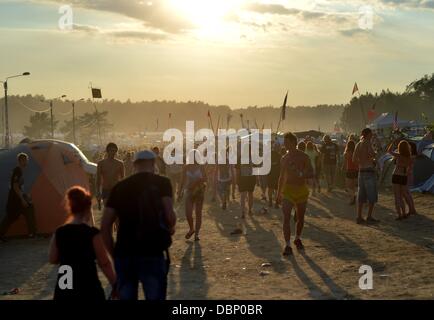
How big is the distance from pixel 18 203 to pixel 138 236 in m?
7.75

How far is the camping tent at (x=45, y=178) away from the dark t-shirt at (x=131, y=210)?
7.71m

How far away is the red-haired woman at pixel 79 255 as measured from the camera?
4.96 metres

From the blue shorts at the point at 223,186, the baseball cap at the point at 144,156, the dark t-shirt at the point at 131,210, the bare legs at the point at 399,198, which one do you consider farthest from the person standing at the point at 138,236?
the blue shorts at the point at 223,186

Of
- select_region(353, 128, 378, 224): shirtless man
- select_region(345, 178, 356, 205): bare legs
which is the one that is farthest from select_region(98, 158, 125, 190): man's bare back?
select_region(345, 178, 356, 205): bare legs

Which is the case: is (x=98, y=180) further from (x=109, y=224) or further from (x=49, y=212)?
(x=109, y=224)

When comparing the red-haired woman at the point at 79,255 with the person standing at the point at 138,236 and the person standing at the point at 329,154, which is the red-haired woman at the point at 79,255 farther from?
the person standing at the point at 329,154

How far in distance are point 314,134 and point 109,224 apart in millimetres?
56278

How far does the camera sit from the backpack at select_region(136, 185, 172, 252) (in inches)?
203

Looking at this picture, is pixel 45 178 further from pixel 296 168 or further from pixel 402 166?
pixel 402 166

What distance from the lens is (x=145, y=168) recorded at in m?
5.36

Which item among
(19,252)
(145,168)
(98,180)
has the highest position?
(145,168)

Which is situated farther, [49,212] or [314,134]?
[314,134]
